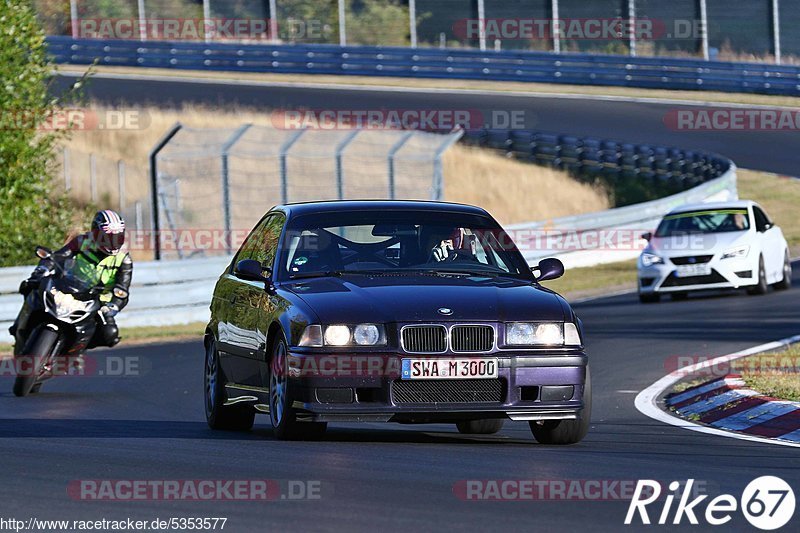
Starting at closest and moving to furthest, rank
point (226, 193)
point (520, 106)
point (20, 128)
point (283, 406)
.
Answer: point (283, 406), point (20, 128), point (226, 193), point (520, 106)

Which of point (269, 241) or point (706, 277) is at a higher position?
point (269, 241)

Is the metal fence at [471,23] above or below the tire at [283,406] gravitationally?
above

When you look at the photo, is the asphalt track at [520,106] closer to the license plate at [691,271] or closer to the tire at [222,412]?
the license plate at [691,271]

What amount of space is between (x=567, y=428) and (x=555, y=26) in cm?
3619

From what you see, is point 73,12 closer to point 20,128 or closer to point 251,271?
point 20,128

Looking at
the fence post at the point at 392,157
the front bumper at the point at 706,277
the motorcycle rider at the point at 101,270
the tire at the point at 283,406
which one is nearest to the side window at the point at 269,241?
the tire at the point at 283,406

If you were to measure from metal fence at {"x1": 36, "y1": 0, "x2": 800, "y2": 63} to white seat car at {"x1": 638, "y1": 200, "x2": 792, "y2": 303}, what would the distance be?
21.2 meters

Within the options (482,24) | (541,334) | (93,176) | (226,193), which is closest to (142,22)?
(482,24)

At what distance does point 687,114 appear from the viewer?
41062 mm

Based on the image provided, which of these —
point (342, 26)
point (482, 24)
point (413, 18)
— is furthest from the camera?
point (342, 26)

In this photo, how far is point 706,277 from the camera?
22.2 m

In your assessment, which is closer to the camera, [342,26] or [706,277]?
[706,277]

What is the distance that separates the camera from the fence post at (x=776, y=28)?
140 feet

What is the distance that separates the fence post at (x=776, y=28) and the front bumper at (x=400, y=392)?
35.4 metres
